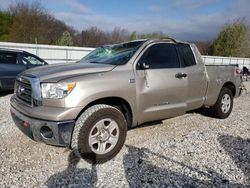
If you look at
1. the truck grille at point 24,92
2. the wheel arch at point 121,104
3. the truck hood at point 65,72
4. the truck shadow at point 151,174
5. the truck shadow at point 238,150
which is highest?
the truck hood at point 65,72

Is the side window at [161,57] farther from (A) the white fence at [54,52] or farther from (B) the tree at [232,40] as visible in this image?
(B) the tree at [232,40]

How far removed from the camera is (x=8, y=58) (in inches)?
350

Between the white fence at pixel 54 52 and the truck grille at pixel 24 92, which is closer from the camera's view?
the truck grille at pixel 24 92

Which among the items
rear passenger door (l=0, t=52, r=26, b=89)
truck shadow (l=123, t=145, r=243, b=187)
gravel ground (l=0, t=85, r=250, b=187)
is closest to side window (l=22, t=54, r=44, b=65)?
rear passenger door (l=0, t=52, r=26, b=89)

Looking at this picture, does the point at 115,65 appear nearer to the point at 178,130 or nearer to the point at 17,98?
the point at 17,98

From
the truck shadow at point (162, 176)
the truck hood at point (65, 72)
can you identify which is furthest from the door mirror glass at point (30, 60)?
the truck shadow at point (162, 176)

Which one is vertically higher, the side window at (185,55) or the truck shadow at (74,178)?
the side window at (185,55)

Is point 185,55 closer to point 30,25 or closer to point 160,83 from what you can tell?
point 160,83

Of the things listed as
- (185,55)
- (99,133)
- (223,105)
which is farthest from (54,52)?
(99,133)

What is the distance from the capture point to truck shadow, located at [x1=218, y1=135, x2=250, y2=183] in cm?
381

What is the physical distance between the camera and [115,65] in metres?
4.13

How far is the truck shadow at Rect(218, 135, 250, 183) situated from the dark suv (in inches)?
269

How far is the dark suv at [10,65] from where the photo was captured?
8594mm

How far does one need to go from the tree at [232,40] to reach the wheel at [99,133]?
35.5m
